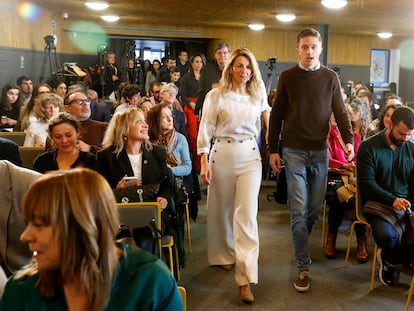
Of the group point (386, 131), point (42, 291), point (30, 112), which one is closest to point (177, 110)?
point (30, 112)

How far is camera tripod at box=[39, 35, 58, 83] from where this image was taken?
8578 mm

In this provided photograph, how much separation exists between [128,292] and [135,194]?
163 cm

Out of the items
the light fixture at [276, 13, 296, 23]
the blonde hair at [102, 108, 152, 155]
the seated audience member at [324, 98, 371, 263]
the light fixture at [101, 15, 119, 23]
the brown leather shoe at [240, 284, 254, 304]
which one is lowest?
the brown leather shoe at [240, 284, 254, 304]

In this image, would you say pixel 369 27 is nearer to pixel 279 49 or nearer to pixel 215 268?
pixel 279 49

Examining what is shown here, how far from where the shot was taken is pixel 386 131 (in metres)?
3.16

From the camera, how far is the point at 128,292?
114cm

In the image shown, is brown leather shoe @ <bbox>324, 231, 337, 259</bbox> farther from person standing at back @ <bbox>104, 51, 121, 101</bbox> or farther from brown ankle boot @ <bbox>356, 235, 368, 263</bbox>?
person standing at back @ <bbox>104, 51, 121, 101</bbox>

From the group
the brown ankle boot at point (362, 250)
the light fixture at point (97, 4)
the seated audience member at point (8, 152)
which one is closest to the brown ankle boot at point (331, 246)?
the brown ankle boot at point (362, 250)

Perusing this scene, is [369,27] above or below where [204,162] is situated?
above

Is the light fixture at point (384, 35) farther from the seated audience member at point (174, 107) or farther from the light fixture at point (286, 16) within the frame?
the seated audience member at point (174, 107)

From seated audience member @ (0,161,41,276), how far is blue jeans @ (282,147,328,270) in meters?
1.62

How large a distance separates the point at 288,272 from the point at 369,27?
847 centimetres

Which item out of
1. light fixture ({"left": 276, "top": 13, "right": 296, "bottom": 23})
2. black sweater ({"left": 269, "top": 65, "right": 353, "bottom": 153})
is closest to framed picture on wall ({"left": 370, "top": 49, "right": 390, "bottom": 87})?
light fixture ({"left": 276, "top": 13, "right": 296, "bottom": 23})

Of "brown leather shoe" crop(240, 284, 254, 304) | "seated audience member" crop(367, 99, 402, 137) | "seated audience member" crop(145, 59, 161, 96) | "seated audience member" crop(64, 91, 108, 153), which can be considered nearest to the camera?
"brown leather shoe" crop(240, 284, 254, 304)
